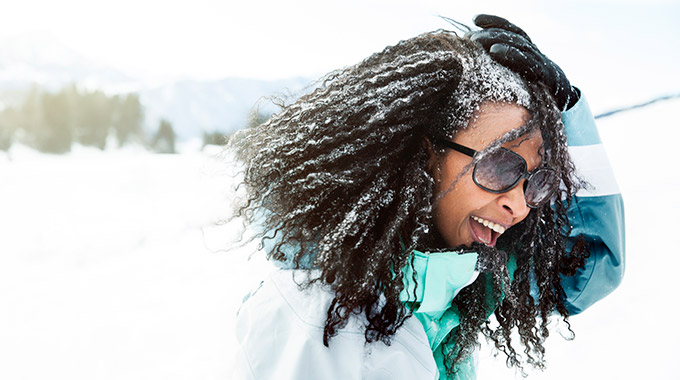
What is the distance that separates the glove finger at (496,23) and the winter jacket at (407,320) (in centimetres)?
38

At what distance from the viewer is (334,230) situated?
1398 mm

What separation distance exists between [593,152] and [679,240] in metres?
2.94

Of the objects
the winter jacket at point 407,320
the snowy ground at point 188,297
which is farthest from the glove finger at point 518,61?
the snowy ground at point 188,297

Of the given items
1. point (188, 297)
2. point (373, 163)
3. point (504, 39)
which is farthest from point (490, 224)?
point (188, 297)

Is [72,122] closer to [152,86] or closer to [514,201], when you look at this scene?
[514,201]

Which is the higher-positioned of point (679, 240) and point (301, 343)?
point (301, 343)

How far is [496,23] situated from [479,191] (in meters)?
0.71

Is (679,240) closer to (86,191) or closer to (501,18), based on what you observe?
(501,18)

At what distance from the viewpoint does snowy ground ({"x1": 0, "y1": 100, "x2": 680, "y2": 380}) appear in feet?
8.91

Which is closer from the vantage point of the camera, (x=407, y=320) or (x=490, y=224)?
(x=407, y=320)

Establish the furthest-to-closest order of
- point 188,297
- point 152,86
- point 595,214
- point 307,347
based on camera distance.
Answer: point 152,86
point 188,297
point 595,214
point 307,347

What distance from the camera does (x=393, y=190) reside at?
1475 millimetres

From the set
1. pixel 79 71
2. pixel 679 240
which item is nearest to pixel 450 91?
pixel 679 240

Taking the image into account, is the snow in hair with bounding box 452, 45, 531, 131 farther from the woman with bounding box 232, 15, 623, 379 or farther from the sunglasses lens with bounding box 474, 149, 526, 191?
the sunglasses lens with bounding box 474, 149, 526, 191
